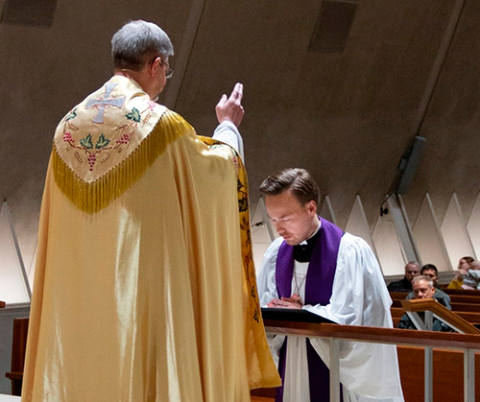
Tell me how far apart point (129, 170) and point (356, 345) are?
1.42 meters

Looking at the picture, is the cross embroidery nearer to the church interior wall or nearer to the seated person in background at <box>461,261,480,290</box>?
the church interior wall

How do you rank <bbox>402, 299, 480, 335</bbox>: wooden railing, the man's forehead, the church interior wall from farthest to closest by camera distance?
the church interior wall < the man's forehead < <bbox>402, 299, 480, 335</bbox>: wooden railing

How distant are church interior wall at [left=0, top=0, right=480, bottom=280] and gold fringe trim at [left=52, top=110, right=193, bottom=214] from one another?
590cm

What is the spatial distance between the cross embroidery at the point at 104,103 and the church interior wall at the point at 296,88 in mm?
5745

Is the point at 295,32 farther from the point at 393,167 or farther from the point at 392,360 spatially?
the point at 392,360

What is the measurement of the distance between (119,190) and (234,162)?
1.57ft

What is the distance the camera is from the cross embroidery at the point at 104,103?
312cm

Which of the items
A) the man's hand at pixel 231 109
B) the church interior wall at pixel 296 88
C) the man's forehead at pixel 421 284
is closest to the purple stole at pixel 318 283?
the man's hand at pixel 231 109

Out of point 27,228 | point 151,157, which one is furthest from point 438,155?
point 151,157

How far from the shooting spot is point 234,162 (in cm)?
326

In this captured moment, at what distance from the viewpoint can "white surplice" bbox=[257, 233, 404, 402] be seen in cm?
377

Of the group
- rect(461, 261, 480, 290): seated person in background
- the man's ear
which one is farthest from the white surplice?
rect(461, 261, 480, 290): seated person in background

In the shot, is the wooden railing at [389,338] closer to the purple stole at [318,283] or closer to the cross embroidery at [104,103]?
the purple stole at [318,283]

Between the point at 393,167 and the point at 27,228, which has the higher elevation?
the point at 393,167
